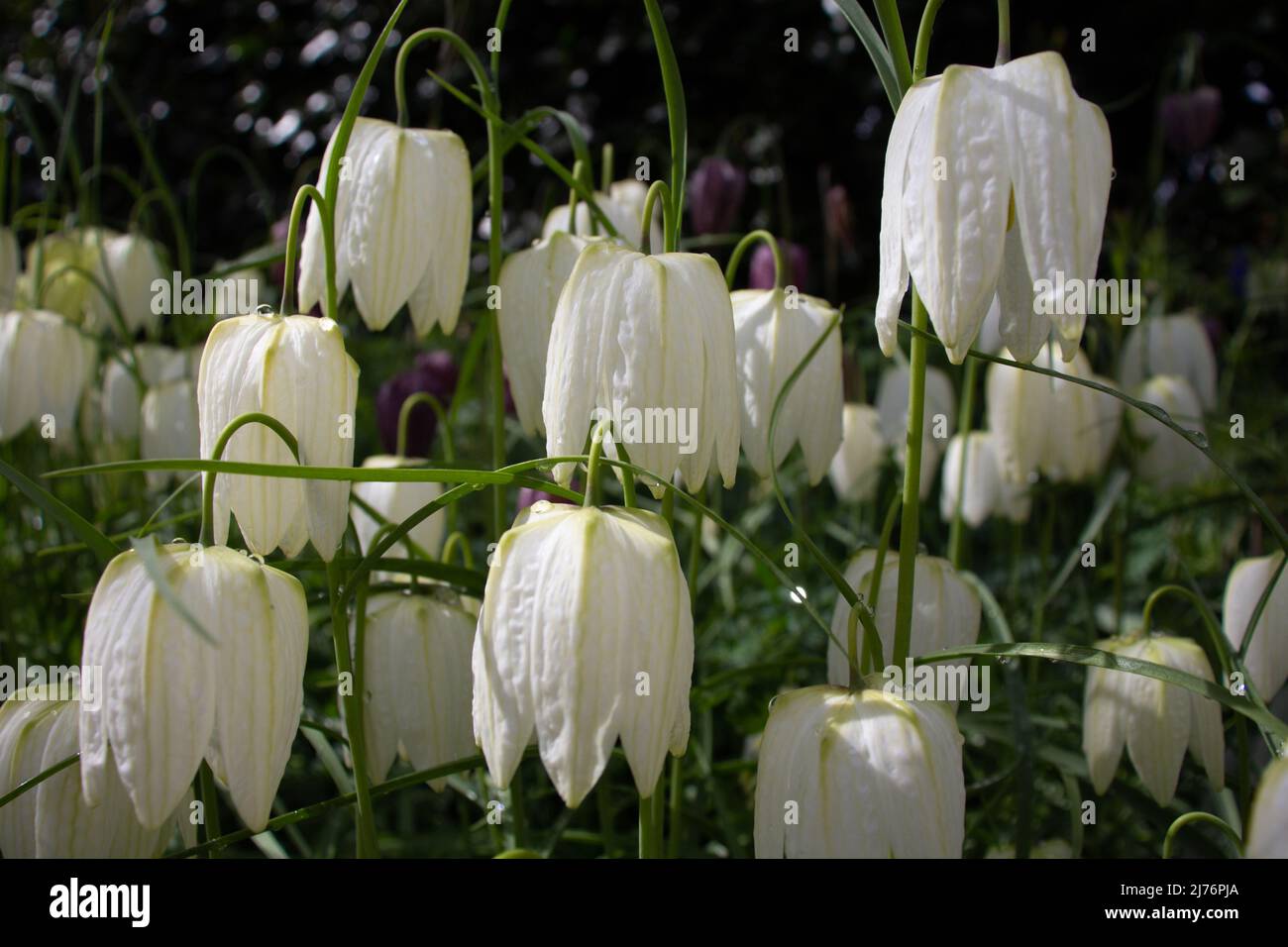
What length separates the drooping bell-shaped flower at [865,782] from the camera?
0.80 m

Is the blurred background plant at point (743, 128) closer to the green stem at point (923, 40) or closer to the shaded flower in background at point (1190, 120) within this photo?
the shaded flower in background at point (1190, 120)

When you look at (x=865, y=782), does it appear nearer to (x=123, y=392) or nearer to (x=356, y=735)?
(x=356, y=735)

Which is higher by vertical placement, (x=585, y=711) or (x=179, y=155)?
(x=179, y=155)

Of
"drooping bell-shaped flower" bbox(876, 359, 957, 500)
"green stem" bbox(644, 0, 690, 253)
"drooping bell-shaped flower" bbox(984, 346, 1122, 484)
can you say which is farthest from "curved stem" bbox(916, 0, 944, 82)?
"drooping bell-shaped flower" bbox(876, 359, 957, 500)

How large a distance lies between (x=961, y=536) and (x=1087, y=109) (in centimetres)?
73

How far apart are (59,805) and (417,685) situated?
0.29 m

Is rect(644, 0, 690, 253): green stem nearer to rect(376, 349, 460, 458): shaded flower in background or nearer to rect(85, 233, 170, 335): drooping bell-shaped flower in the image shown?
rect(376, 349, 460, 458): shaded flower in background

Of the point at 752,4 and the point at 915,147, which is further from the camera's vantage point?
the point at 752,4

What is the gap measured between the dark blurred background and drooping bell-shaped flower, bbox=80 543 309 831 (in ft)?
9.88

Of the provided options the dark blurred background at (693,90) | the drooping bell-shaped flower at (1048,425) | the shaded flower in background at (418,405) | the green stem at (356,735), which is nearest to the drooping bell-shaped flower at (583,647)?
the green stem at (356,735)

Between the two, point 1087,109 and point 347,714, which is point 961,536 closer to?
point 1087,109
